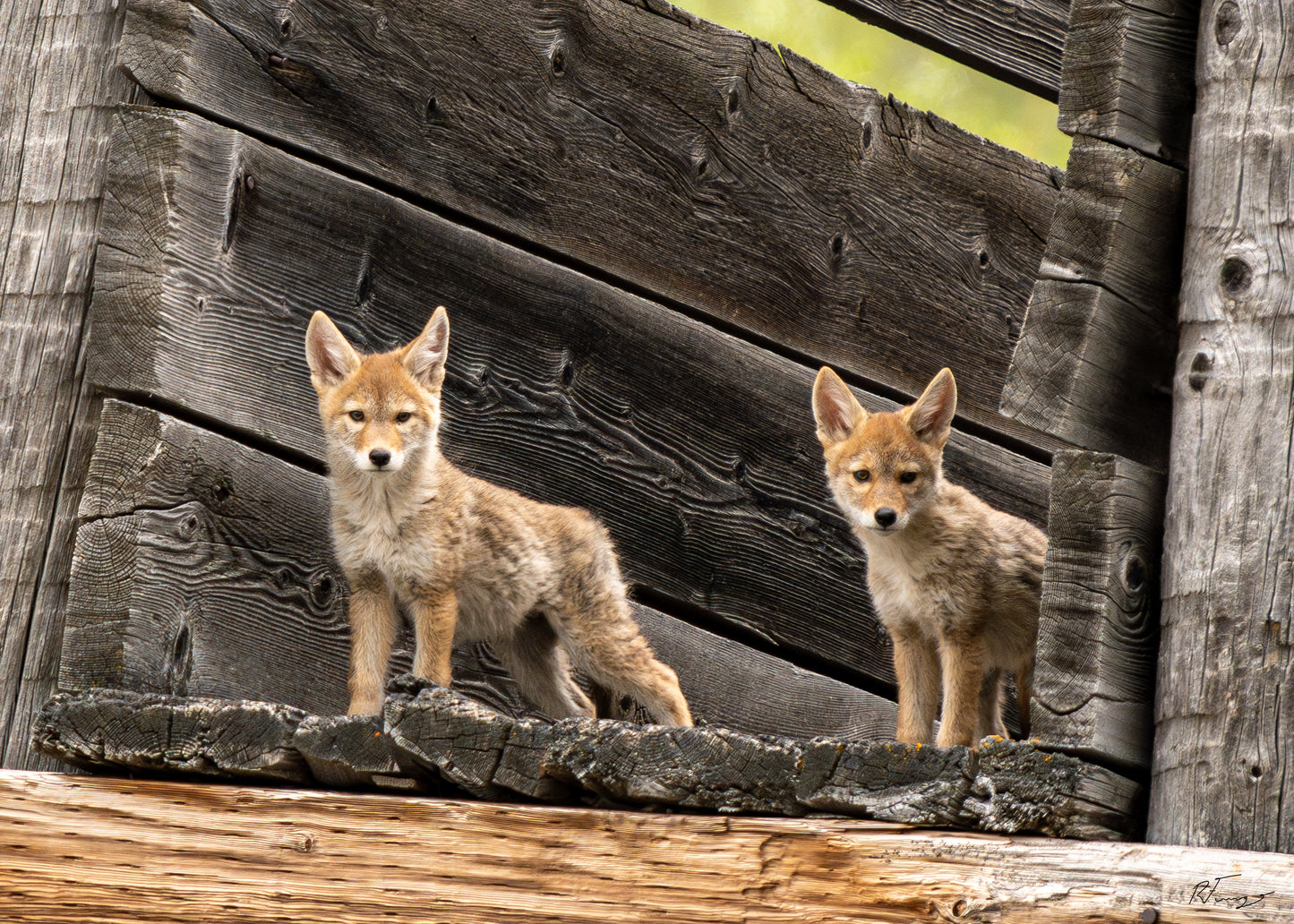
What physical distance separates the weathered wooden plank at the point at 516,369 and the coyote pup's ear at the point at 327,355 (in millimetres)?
99

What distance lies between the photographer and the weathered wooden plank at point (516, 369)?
4207 mm

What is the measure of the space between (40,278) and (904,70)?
9286mm

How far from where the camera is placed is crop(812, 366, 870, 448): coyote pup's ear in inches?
195

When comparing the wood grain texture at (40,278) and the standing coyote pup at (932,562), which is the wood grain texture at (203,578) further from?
the standing coyote pup at (932,562)

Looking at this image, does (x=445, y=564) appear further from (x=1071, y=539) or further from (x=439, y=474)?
(x=1071, y=539)

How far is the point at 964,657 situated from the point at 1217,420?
159 centimetres

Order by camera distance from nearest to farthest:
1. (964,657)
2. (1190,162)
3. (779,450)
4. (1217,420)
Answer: (1217,420) < (1190,162) < (964,657) < (779,450)

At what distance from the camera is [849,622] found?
5.52m

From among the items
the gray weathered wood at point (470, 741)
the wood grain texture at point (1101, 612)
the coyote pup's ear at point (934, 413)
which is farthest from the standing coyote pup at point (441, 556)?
the wood grain texture at point (1101, 612)

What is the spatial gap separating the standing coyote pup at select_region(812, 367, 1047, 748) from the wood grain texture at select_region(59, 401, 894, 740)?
1.59 meters

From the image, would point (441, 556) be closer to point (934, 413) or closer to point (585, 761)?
point (585, 761)

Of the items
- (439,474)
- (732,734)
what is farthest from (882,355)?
(732,734)
